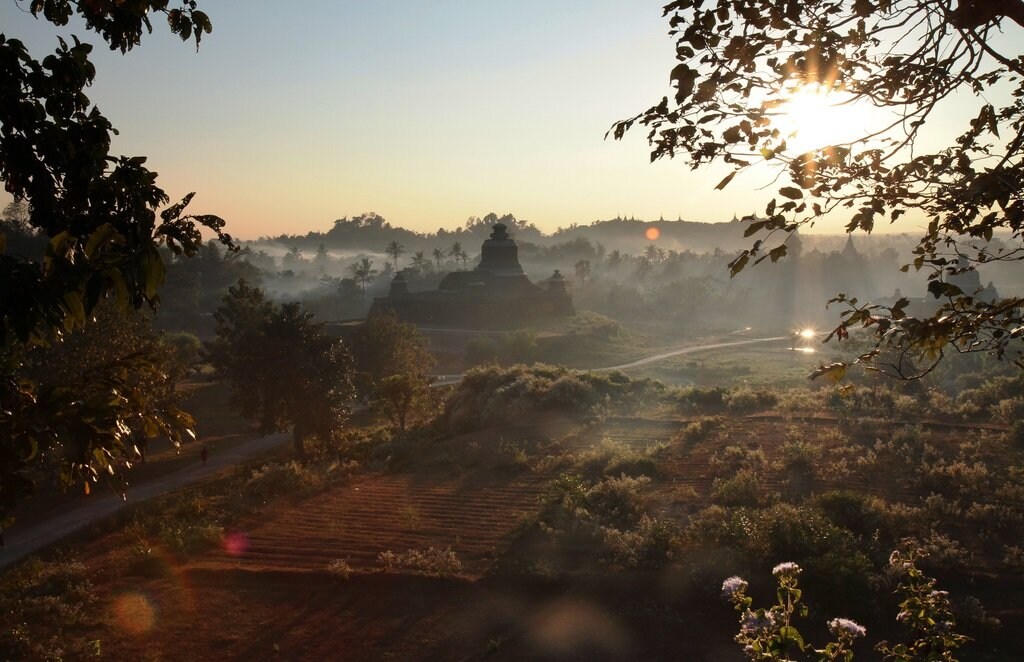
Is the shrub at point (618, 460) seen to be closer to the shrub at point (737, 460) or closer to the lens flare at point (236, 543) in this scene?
the shrub at point (737, 460)

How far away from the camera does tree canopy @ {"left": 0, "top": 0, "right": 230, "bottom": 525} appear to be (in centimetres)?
298

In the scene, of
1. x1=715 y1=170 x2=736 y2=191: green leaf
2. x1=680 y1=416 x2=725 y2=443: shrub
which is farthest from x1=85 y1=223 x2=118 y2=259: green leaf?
x1=680 y1=416 x2=725 y2=443: shrub

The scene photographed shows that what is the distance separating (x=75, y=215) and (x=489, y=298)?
52178 millimetres

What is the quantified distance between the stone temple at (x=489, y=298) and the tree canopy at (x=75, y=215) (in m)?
50.4

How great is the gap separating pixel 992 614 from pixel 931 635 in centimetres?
611

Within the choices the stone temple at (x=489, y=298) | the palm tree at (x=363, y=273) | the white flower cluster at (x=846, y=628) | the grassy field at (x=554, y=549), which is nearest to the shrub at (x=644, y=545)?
the grassy field at (x=554, y=549)

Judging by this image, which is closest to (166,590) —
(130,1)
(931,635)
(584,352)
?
(130,1)

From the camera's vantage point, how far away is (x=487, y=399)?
973 inches

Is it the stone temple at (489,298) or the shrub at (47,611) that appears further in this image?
the stone temple at (489,298)

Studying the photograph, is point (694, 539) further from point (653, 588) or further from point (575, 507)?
point (575, 507)

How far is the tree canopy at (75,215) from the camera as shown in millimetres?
2984

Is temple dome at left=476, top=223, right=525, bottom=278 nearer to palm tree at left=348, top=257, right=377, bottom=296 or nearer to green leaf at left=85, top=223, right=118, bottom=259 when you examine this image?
palm tree at left=348, top=257, right=377, bottom=296

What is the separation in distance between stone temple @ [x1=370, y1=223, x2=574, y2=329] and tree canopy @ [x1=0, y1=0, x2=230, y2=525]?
165ft

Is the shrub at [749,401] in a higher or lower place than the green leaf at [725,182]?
lower
